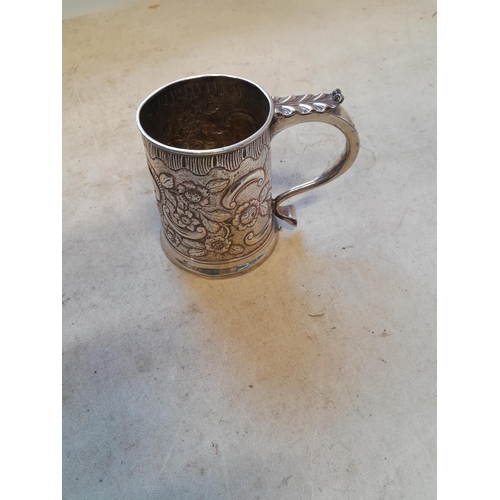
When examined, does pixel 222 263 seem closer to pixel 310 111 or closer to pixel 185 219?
pixel 185 219

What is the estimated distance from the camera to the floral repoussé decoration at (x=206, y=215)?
83cm

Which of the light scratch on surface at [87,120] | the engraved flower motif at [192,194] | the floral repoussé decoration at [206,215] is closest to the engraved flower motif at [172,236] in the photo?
the floral repoussé decoration at [206,215]

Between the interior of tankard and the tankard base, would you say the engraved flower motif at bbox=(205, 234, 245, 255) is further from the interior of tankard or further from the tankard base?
the interior of tankard

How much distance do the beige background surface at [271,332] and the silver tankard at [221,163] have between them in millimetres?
70

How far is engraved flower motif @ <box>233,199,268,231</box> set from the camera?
87 cm

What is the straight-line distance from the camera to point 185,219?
89cm

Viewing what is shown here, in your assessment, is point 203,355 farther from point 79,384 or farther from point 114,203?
point 114,203

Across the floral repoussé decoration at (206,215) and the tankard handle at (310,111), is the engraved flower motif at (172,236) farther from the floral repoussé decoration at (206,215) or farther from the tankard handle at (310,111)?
the tankard handle at (310,111)

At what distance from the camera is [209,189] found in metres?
0.81

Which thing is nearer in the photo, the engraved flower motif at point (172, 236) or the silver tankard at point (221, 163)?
the silver tankard at point (221, 163)

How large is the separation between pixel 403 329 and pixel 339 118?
44cm

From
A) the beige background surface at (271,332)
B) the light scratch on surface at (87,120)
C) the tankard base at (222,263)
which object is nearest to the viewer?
the beige background surface at (271,332)

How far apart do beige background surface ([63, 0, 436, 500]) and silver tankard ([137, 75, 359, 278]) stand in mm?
70

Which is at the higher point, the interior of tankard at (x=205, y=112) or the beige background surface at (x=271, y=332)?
the interior of tankard at (x=205, y=112)
